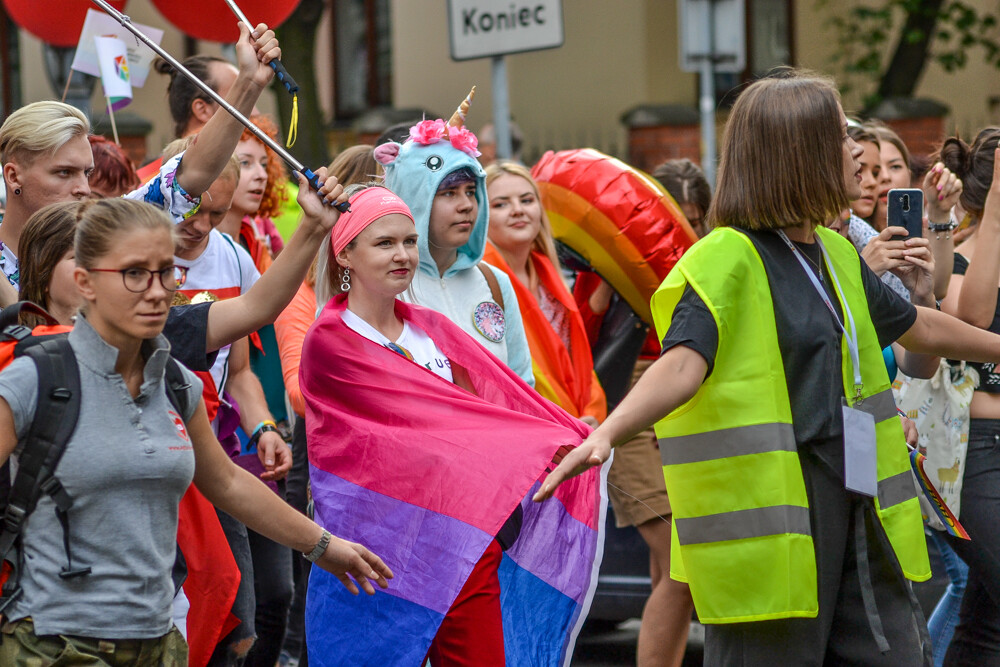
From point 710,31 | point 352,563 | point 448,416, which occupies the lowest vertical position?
point 352,563

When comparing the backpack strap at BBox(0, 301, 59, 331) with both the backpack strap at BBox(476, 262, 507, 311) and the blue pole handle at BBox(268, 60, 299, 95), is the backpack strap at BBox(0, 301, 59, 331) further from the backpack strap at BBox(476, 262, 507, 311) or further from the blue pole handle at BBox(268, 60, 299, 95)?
the backpack strap at BBox(476, 262, 507, 311)

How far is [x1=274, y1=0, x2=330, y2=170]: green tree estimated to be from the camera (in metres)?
14.7

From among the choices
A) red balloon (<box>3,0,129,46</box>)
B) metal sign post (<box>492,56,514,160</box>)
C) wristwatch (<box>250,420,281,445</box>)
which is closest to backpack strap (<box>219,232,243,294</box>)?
wristwatch (<box>250,420,281,445</box>)

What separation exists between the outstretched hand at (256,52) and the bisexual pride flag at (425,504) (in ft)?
2.75

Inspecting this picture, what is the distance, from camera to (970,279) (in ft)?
14.9

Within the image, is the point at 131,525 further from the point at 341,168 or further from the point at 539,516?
the point at 341,168

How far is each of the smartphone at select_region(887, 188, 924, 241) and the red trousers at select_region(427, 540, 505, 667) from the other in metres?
1.59

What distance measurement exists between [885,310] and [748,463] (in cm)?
68

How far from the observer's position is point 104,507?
292 centimetres

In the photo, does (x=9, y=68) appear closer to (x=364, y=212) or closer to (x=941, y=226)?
(x=364, y=212)

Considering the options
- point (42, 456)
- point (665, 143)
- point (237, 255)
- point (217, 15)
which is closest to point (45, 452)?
point (42, 456)

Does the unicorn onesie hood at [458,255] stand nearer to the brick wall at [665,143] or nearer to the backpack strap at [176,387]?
the backpack strap at [176,387]

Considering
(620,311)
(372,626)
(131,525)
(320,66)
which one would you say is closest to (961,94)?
(320,66)

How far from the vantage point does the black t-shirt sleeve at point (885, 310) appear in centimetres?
382
